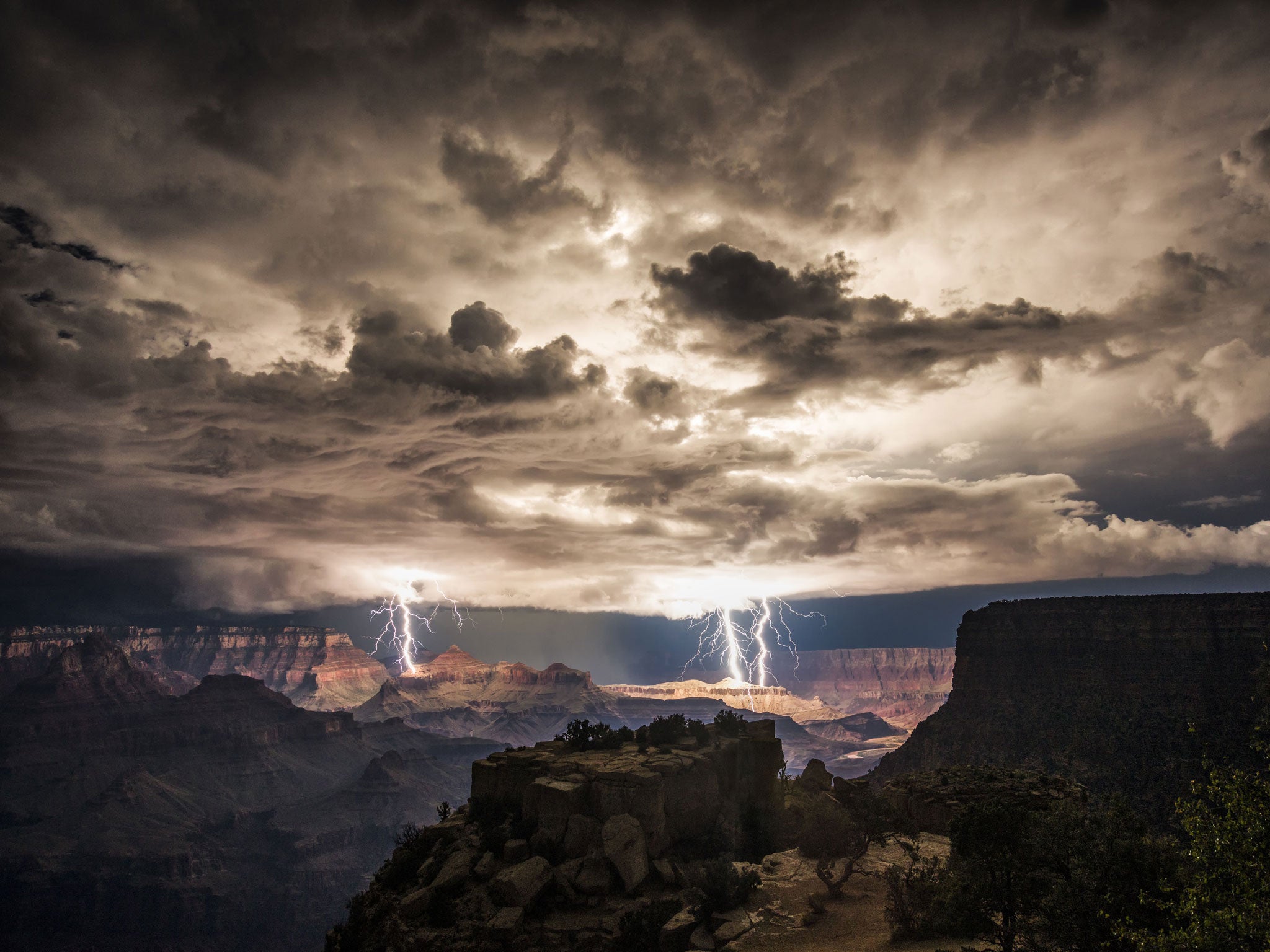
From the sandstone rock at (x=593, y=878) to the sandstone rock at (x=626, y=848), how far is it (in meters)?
0.58

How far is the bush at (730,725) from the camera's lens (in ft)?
184

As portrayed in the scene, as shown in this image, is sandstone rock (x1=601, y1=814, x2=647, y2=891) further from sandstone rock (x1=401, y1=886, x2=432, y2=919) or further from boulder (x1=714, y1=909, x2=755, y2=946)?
sandstone rock (x1=401, y1=886, x2=432, y2=919)

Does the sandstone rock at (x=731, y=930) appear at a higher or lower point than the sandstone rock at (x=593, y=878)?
lower

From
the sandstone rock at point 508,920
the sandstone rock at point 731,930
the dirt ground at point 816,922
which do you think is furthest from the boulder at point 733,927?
the sandstone rock at point 508,920

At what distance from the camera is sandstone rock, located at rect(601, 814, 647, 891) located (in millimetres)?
36469

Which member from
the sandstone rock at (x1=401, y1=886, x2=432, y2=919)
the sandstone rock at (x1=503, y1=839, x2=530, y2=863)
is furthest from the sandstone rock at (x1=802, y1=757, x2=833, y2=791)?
the sandstone rock at (x1=401, y1=886, x2=432, y2=919)

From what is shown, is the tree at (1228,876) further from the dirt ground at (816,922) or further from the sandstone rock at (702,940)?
the sandstone rock at (702,940)

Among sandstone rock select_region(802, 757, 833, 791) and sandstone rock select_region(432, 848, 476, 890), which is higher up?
sandstone rock select_region(432, 848, 476, 890)

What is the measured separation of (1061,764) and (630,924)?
88387 mm

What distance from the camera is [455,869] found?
125 feet

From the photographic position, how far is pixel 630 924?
3250cm

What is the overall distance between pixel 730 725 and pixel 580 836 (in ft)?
72.0

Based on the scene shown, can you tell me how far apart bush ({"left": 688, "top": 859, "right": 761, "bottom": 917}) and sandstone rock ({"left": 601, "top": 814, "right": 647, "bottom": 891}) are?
308 cm

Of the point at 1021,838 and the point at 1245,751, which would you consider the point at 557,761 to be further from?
the point at 1245,751
